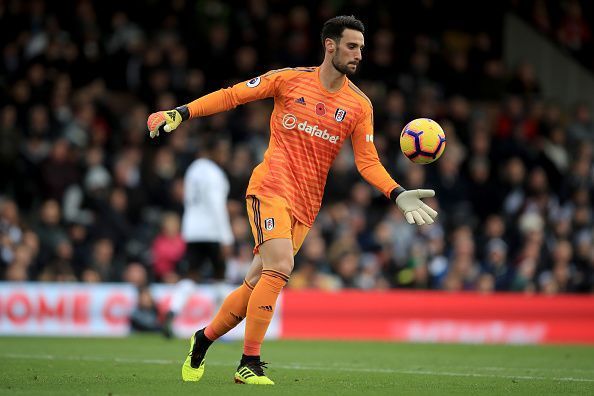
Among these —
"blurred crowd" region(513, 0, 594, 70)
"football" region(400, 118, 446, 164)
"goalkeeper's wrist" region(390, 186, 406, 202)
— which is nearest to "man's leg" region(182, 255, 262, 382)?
"goalkeeper's wrist" region(390, 186, 406, 202)

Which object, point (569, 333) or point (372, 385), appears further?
point (569, 333)

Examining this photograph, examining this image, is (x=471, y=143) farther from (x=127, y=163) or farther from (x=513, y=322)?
(x=127, y=163)

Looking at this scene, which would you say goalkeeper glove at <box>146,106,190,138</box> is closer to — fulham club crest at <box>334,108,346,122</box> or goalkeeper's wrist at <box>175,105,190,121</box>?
goalkeeper's wrist at <box>175,105,190,121</box>

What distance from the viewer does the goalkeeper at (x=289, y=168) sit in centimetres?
820

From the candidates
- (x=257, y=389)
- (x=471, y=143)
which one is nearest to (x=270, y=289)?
(x=257, y=389)

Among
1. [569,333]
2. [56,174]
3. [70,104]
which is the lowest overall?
[569,333]

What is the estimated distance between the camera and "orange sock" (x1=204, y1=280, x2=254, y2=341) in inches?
333

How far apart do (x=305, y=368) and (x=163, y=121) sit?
3.05 metres

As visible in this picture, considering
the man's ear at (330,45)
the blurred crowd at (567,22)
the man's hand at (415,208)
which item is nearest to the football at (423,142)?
the man's hand at (415,208)

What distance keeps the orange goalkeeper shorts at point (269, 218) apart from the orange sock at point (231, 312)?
1.05 feet

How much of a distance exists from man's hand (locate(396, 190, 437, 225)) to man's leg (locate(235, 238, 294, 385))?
88 cm

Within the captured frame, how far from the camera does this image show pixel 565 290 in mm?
19125

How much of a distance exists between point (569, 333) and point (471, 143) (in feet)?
15.0

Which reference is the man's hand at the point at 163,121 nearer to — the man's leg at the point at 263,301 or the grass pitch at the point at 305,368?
the man's leg at the point at 263,301
